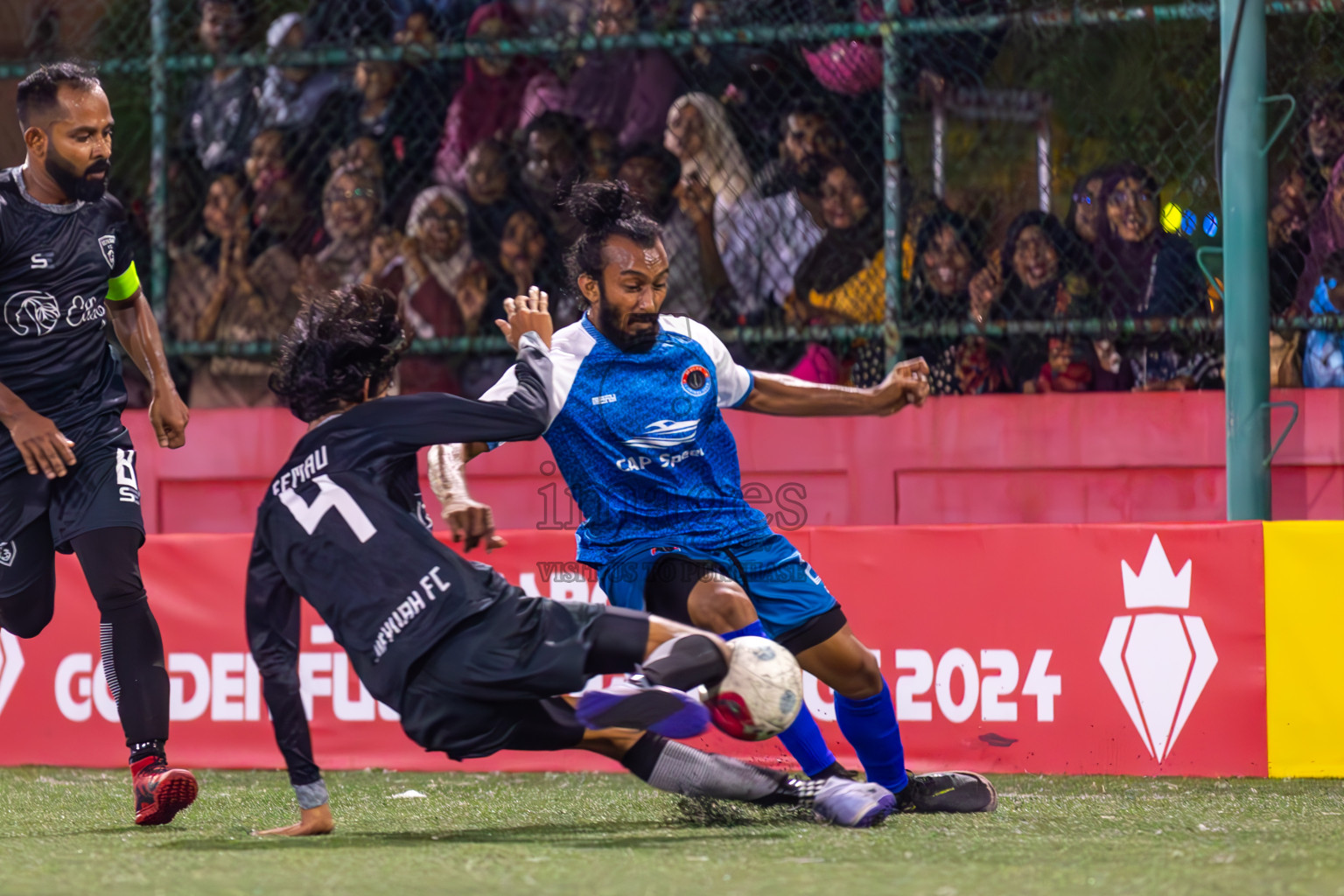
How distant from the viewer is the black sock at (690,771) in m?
4.02

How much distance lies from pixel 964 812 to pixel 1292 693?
161 centimetres

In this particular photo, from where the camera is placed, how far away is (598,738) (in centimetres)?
401

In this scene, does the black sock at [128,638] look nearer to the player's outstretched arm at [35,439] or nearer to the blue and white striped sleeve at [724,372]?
the player's outstretched arm at [35,439]

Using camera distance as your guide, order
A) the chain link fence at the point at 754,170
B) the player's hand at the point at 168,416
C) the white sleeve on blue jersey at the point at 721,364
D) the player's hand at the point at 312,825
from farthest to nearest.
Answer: the chain link fence at the point at 754,170 → the player's hand at the point at 168,416 → the white sleeve on blue jersey at the point at 721,364 → the player's hand at the point at 312,825

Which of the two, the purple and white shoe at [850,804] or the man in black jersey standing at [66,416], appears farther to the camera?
the man in black jersey standing at [66,416]

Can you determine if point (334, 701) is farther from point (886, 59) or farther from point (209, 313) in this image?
point (886, 59)

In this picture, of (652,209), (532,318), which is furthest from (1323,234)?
(532,318)

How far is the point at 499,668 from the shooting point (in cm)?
369

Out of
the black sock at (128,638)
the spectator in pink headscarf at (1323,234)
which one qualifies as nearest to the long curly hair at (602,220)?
the black sock at (128,638)

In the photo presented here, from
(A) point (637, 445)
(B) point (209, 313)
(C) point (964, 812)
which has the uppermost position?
(B) point (209, 313)

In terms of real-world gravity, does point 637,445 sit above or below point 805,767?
above

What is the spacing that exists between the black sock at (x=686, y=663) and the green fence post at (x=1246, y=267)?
9.18 ft

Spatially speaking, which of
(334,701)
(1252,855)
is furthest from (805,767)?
(334,701)

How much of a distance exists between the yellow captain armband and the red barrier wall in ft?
7.65
